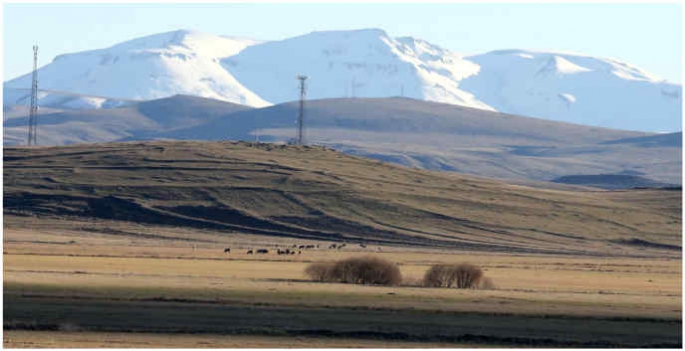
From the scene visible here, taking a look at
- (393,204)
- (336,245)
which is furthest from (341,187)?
(336,245)

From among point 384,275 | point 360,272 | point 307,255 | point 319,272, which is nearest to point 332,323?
point 384,275

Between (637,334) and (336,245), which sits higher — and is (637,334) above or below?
above

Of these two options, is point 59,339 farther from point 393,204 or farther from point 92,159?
point 92,159

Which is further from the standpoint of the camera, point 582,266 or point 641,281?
point 582,266

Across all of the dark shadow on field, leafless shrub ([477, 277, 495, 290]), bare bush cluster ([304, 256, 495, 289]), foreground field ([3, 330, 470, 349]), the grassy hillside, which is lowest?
the grassy hillside

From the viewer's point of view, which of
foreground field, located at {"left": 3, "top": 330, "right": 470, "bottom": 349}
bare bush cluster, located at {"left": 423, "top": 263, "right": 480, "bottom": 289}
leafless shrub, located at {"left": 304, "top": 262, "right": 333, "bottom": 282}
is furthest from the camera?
leafless shrub, located at {"left": 304, "top": 262, "right": 333, "bottom": 282}

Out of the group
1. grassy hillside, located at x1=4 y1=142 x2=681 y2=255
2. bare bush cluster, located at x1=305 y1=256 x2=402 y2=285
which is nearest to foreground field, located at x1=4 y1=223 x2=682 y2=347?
bare bush cluster, located at x1=305 y1=256 x2=402 y2=285

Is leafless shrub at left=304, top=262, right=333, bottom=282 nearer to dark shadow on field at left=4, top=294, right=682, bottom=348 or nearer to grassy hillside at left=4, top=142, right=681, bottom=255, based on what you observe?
dark shadow on field at left=4, top=294, right=682, bottom=348
